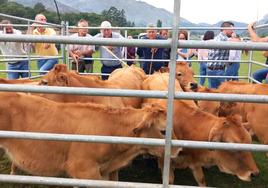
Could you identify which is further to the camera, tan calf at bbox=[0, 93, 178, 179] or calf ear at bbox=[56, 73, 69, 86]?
calf ear at bbox=[56, 73, 69, 86]

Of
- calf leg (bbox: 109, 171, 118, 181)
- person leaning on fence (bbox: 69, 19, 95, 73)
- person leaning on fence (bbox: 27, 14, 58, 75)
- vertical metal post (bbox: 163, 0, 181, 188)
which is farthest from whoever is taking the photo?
person leaning on fence (bbox: 69, 19, 95, 73)

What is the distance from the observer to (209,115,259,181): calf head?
4707 millimetres

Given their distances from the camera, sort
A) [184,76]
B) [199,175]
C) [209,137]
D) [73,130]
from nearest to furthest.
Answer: [73,130] → [209,137] → [199,175] → [184,76]

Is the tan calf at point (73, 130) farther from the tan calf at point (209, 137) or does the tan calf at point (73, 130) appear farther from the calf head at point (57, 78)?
the calf head at point (57, 78)

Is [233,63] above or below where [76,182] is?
above

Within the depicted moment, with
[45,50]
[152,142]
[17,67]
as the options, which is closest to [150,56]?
[45,50]

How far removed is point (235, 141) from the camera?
15.4 ft

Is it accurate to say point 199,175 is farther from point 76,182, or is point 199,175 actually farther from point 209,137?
point 76,182

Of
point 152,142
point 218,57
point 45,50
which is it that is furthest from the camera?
point 45,50

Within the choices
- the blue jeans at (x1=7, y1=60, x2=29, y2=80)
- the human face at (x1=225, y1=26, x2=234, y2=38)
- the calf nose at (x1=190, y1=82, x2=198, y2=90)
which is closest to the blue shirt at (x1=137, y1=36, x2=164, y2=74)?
the human face at (x1=225, y1=26, x2=234, y2=38)

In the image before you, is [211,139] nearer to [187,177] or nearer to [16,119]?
[187,177]

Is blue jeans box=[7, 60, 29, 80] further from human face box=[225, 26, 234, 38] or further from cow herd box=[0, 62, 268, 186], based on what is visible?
cow herd box=[0, 62, 268, 186]

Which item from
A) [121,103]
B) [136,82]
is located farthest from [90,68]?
[121,103]

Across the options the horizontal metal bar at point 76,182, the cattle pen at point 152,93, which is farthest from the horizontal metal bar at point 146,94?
the horizontal metal bar at point 76,182
